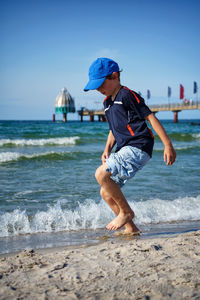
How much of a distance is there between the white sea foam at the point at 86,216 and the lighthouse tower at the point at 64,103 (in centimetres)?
6535

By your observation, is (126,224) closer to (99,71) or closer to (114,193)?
(114,193)

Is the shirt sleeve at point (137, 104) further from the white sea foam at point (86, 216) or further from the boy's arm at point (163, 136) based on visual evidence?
the white sea foam at point (86, 216)

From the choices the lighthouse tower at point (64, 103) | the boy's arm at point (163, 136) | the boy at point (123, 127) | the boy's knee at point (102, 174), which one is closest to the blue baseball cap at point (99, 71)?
the boy at point (123, 127)

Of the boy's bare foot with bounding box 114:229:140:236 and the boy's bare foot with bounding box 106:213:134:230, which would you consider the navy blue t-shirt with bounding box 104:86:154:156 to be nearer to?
the boy's bare foot with bounding box 106:213:134:230

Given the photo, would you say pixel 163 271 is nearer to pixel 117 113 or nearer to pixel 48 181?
pixel 117 113

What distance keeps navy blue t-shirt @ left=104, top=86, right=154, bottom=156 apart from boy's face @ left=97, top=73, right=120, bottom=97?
2.9 inches

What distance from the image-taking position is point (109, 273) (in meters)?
1.74

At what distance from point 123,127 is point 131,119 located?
106 mm

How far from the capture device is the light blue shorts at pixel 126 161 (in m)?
2.43

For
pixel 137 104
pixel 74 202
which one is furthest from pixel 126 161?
pixel 74 202

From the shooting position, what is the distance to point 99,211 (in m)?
3.63

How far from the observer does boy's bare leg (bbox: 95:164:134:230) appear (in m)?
2.50

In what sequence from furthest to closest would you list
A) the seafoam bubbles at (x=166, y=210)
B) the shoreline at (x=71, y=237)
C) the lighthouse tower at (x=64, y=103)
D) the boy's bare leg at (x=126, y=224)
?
the lighthouse tower at (x=64, y=103) < the seafoam bubbles at (x=166, y=210) < the boy's bare leg at (x=126, y=224) < the shoreline at (x=71, y=237)

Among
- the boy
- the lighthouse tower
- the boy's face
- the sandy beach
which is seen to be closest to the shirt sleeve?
the boy
